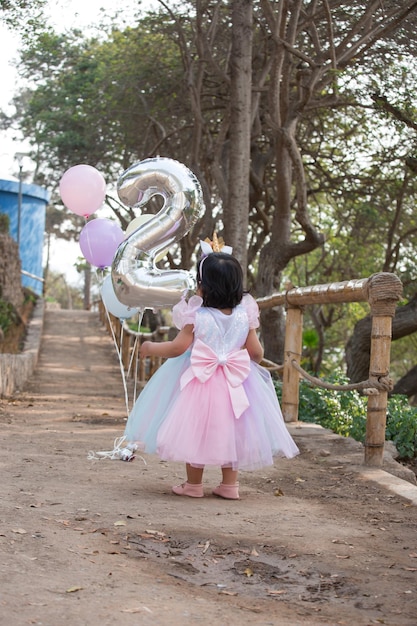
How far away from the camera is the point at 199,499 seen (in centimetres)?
493

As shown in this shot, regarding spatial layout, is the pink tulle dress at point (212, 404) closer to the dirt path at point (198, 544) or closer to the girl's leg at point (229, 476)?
the girl's leg at point (229, 476)

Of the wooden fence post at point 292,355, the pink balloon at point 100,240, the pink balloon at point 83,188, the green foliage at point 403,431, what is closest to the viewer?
the pink balloon at point 83,188

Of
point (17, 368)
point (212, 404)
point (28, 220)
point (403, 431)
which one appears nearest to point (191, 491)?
point (212, 404)

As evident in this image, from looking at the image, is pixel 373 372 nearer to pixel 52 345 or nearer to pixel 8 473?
pixel 8 473

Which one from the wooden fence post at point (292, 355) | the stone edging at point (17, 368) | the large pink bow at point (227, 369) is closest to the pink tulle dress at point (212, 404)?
the large pink bow at point (227, 369)

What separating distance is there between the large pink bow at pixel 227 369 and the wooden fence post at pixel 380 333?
4.17 ft

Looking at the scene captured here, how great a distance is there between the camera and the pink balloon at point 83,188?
21.9 ft

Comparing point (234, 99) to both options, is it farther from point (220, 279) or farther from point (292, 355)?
point (220, 279)

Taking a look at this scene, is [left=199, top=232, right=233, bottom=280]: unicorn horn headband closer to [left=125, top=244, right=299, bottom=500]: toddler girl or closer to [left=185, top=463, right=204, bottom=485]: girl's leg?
[left=125, top=244, right=299, bottom=500]: toddler girl

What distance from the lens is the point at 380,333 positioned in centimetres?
588

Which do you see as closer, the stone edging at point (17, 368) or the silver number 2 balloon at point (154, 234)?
the silver number 2 balloon at point (154, 234)

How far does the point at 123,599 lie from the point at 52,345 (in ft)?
57.1

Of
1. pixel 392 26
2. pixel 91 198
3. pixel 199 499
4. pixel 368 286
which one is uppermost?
pixel 392 26

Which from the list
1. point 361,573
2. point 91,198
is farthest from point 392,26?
point 361,573
